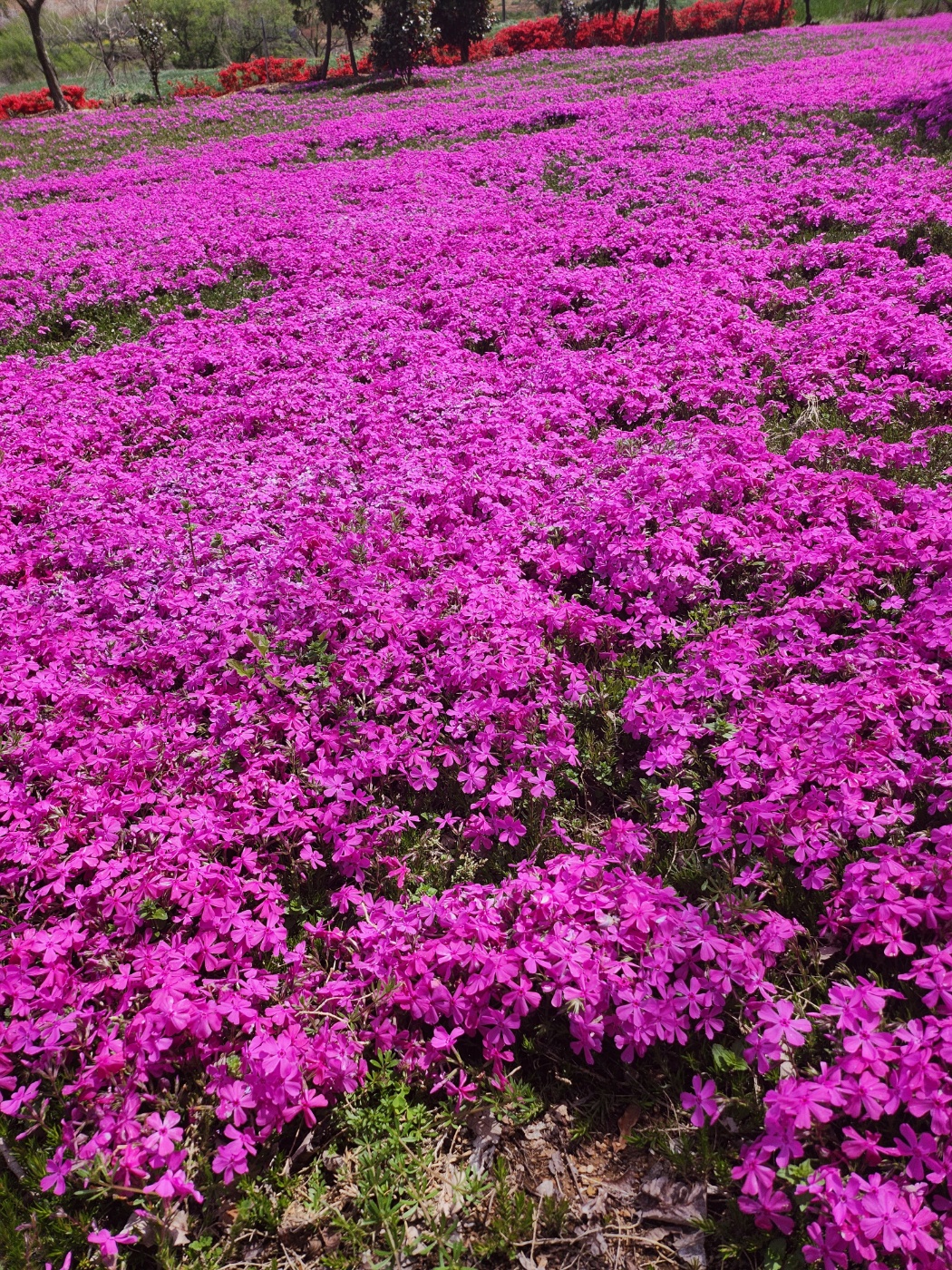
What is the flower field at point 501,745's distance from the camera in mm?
2809

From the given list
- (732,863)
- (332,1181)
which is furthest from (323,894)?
(732,863)

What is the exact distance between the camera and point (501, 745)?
440 centimetres

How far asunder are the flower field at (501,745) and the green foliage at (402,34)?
134 ft

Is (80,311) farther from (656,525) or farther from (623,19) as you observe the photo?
(623,19)

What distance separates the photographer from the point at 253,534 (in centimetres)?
650

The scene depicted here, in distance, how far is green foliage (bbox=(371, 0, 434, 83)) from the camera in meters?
39.4

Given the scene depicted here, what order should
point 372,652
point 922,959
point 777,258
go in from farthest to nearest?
point 777,258
point 372,652
point 922,959

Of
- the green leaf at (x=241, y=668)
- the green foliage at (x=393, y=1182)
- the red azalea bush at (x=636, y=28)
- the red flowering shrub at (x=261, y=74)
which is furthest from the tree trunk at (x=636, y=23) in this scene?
the green foliage at (x=393, y=1182)

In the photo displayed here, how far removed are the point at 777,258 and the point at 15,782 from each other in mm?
12346

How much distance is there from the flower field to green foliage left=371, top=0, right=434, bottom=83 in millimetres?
40942

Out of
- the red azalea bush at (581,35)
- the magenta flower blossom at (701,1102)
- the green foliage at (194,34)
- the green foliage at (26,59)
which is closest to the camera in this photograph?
the magenta flower blossom at (701,1102)

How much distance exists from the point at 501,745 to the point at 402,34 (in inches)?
1973

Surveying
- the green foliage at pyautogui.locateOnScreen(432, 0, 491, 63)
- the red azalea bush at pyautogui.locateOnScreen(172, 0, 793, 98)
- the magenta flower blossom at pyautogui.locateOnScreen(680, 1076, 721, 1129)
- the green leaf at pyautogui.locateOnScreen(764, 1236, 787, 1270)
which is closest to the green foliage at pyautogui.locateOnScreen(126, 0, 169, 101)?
the red azalea bush at pyautogui.locateOnScreen(172, 0, 793, 98)

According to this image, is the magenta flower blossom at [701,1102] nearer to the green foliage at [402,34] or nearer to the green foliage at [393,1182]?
the green foliage at [393,1182]
